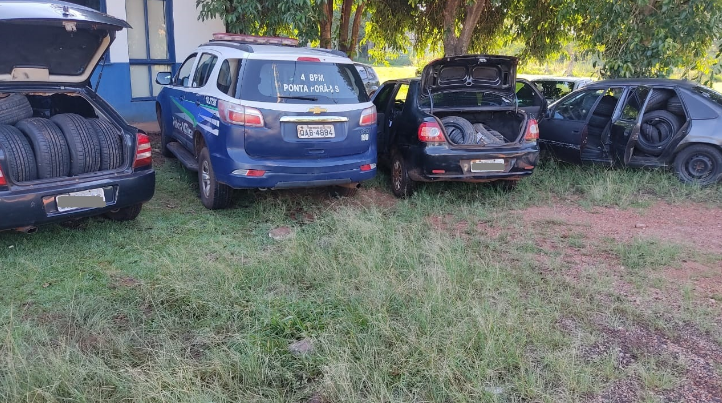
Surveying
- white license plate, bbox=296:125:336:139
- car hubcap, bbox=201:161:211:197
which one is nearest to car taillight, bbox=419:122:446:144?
white license plate, bbox=296:125:336:139

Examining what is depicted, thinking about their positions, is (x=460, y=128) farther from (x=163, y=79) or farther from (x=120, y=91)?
(x=120, y=91)

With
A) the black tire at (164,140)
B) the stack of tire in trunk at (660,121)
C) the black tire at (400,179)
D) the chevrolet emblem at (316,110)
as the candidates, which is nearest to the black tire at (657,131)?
the stack of tire in trunk at (660,121)

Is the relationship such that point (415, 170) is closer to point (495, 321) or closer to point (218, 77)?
point (218, 77)

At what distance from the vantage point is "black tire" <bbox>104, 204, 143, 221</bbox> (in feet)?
17.6

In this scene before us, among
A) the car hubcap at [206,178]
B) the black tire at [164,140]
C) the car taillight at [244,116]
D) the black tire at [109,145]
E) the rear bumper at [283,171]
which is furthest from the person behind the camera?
the black tire at [164,140]

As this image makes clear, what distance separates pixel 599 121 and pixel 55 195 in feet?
22.4

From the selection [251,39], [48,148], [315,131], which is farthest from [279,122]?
[251,39]

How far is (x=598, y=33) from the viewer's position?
903 cm

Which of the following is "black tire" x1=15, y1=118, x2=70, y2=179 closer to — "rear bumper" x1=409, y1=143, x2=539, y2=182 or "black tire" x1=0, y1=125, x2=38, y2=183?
"black tire" x1=0, y1=125, x2=38, y2=183

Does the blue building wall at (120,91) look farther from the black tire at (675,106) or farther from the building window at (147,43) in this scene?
the black tire at (675,106)

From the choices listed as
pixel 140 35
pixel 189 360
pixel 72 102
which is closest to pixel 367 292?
pixel 189 360

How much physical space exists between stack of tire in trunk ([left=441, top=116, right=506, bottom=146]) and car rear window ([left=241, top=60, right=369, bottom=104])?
4.40 feet

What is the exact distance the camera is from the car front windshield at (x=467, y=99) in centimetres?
677

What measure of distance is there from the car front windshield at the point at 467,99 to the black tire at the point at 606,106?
1.67 meters
